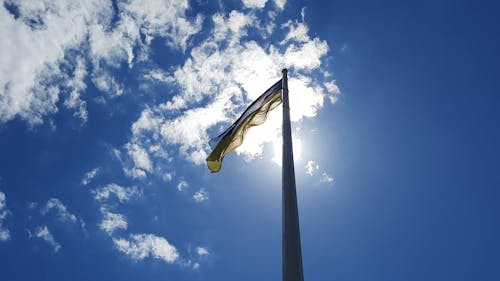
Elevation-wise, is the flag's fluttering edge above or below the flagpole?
above

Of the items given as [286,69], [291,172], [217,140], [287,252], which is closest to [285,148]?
[291,172]

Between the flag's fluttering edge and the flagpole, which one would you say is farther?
the flag's fluttering edge

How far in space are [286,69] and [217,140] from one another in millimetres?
3988

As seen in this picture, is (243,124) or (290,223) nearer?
(290,223)

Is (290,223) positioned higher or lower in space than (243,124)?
lower

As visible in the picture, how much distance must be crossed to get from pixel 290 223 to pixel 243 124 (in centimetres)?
762

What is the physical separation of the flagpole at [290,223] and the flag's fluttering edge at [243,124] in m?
4.66

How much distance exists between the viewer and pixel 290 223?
8430 mm

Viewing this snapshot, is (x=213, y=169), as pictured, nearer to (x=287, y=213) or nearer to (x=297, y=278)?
(x=287, y=213)

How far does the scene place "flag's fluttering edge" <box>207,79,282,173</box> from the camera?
15477mm

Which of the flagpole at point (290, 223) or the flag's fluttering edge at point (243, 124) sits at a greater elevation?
the flag's fluttering edge at point (243, 124)

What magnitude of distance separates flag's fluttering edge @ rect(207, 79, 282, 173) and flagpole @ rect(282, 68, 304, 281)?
466cm

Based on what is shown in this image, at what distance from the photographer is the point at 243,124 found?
15.7 m

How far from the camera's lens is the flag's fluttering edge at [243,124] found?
50.8ft
